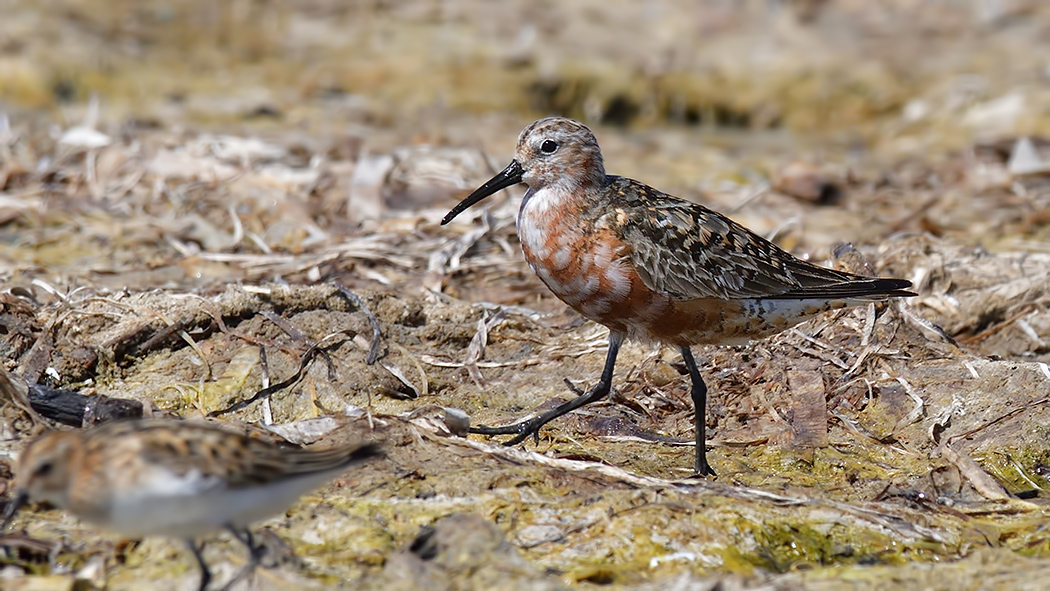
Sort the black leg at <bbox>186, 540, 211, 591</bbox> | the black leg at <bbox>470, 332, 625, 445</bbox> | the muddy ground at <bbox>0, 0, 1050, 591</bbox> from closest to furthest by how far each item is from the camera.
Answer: the black leg at <bbox>186, 540, 211, 591</bbox> → the muddy ground at <bbox>0, 0, 1050, 591</bbox> → the black leg at <bbox>470, 332, 625, 445</bbox>

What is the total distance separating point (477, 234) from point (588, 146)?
201 cm

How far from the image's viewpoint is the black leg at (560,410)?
17.5 feet

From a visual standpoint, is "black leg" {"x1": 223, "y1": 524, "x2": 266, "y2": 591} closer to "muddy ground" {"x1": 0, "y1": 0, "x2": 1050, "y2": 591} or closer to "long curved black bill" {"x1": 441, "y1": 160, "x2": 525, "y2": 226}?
"muddy ground" {"x1": 0, "y1": 0, "x2": 1050, "y2": 591}

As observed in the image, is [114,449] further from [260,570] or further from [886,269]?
[886,269]

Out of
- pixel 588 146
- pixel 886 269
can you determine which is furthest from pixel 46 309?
pixel 886 269

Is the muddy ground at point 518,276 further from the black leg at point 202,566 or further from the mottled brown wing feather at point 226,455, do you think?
the mottled brown wing feather at point 226,455

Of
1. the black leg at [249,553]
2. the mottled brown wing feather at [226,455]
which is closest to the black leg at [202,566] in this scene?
the black leg at [249,553]

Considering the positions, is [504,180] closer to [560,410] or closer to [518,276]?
[560,410]

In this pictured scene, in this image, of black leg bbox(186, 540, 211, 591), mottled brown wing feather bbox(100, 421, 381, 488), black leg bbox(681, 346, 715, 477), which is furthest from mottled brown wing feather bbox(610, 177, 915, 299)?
black leg bbox(186, 540, 211, 591)

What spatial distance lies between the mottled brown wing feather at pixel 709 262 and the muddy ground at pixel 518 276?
55 cm

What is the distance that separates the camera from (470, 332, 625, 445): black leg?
5.34m

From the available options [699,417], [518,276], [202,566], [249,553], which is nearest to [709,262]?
[699,417]

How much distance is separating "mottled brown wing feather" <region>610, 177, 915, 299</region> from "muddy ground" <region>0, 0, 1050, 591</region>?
1.82 feet

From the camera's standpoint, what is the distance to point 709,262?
210 inches
